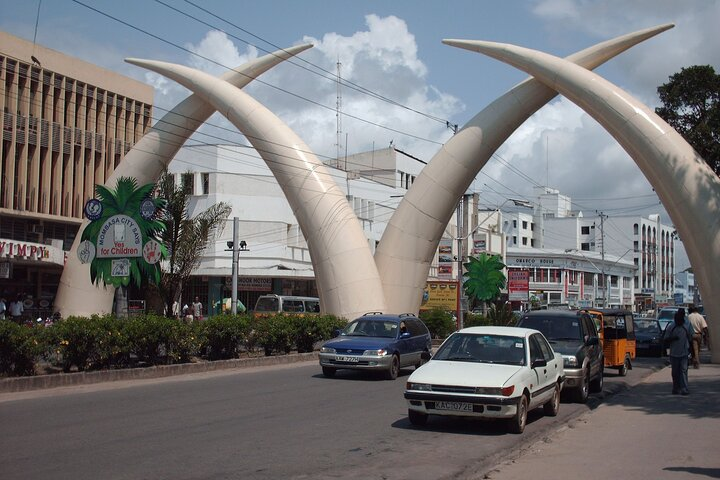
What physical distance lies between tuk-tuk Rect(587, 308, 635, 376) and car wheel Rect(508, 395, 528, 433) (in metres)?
10.0

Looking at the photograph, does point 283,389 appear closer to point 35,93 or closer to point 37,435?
point 37,435

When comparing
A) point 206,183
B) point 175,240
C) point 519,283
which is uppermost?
point 206,183

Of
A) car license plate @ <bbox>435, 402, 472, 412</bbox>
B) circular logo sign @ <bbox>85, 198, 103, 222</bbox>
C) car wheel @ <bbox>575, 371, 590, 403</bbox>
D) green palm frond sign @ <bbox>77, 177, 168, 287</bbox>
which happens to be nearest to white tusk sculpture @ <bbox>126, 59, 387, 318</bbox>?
green palm frond sign @ <bbox>77, 177, 168, 287</bbox>

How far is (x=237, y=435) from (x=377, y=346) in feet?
28.4

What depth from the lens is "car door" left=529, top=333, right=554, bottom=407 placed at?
11812 mm

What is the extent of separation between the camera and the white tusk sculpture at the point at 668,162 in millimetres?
30281

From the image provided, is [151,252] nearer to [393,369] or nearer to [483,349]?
[393,369]

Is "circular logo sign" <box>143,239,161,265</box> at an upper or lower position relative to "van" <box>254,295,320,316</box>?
upper

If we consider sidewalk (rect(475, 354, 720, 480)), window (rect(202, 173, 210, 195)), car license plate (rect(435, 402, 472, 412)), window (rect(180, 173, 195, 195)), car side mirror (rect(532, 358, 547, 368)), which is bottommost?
sidewalk (rect(475, 354, 720, 480))

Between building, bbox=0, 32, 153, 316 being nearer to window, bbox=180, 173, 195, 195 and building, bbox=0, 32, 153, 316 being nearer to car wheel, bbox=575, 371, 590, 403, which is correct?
window, bbox=180, 173, 195, 195

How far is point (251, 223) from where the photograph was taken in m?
57.8

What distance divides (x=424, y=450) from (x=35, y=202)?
37.5m

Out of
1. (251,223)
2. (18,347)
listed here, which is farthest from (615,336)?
(251,223)

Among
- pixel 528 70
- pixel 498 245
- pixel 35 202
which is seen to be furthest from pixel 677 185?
pixel 498 245
